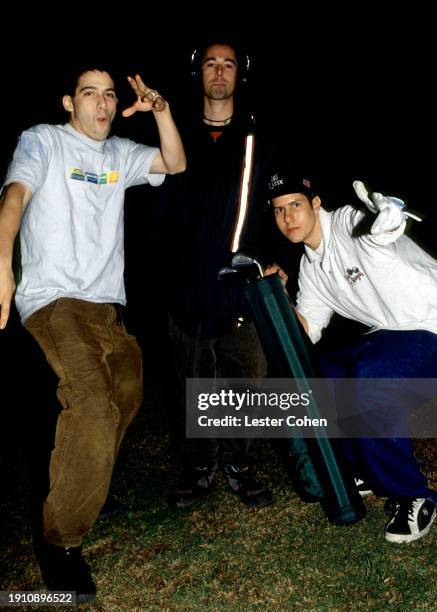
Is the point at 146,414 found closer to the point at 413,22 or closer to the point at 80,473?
the point at 80,473

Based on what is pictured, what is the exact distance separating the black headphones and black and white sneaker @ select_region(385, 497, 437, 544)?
2.65 metres

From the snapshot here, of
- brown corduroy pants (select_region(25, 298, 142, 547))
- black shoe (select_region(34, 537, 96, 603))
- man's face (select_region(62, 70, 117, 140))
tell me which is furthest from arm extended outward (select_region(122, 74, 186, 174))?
black shoe (select_region(34, 537, 96, 603))

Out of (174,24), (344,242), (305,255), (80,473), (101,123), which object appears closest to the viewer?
(80,473)

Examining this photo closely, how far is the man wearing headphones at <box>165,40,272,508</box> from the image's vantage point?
2.98 metres

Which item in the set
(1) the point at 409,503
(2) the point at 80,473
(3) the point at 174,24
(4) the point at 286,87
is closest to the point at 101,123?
(2) the point at 80,473

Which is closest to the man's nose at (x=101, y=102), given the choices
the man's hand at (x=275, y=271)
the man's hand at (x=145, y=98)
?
the man's hand at (x=145, y=98)

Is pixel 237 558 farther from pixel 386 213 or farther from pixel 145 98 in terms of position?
pixel 145 98

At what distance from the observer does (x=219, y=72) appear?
302cm

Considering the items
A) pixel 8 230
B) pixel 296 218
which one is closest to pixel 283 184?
pixel 296 218

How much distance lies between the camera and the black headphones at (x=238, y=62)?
3.16 meters

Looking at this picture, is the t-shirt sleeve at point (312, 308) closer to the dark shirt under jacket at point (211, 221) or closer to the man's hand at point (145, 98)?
the dark shirt under jacket at point (211, 221)

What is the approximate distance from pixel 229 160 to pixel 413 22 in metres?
7.14

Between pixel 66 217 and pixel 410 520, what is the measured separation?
231 centimetres

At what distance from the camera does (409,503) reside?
8.82ft
